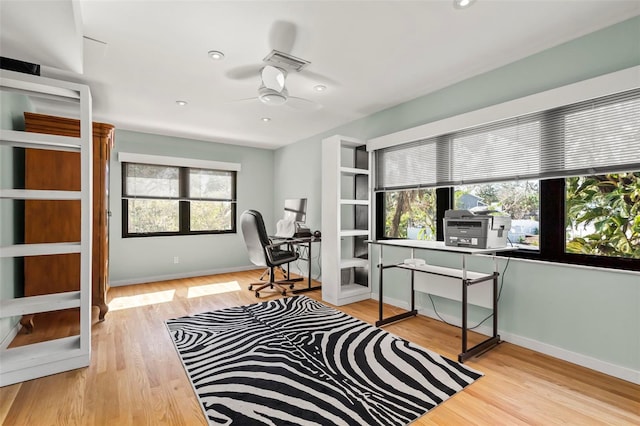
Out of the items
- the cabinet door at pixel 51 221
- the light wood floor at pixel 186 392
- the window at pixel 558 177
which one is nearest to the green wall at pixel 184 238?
the cabinet door at pixel 51 221

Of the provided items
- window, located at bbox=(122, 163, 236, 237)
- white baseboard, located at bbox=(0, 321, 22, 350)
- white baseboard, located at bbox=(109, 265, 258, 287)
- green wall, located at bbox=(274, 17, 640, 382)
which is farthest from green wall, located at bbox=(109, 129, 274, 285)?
green wall, located at bbox=(274, 17, 640, 382)

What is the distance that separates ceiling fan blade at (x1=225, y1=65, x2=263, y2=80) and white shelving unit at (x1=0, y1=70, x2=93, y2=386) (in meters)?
1.15

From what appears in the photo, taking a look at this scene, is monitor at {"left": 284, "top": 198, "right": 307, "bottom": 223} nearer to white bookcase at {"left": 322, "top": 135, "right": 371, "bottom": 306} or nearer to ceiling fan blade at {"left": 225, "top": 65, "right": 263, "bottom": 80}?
white bookcase at {"left": 322, "top": 135, "right": 371, "bottom": 306}

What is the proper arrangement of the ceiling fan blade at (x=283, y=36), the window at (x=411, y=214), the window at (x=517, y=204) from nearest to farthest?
the ceiling fan blade at (x=283, y=36) < the window at (x=517, y=204) < the window at (x=411, y=214)

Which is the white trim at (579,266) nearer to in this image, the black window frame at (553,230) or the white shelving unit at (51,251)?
the black window frame at (553,230)

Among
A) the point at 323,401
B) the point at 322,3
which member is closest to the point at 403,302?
the point at 323,401

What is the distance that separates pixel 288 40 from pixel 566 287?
9.25ft

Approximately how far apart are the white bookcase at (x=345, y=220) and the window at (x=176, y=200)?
2.49 meters

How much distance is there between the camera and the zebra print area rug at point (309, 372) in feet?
5.53

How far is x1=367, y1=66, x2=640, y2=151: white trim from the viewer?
1957 millimetres

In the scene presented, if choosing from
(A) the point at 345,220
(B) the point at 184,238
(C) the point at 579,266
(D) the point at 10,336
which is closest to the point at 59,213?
(D) the point at 10,336

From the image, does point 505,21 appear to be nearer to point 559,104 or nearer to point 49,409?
point 559,104

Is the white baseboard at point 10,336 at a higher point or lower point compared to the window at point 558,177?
lower

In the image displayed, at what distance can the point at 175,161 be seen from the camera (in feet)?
16.1
